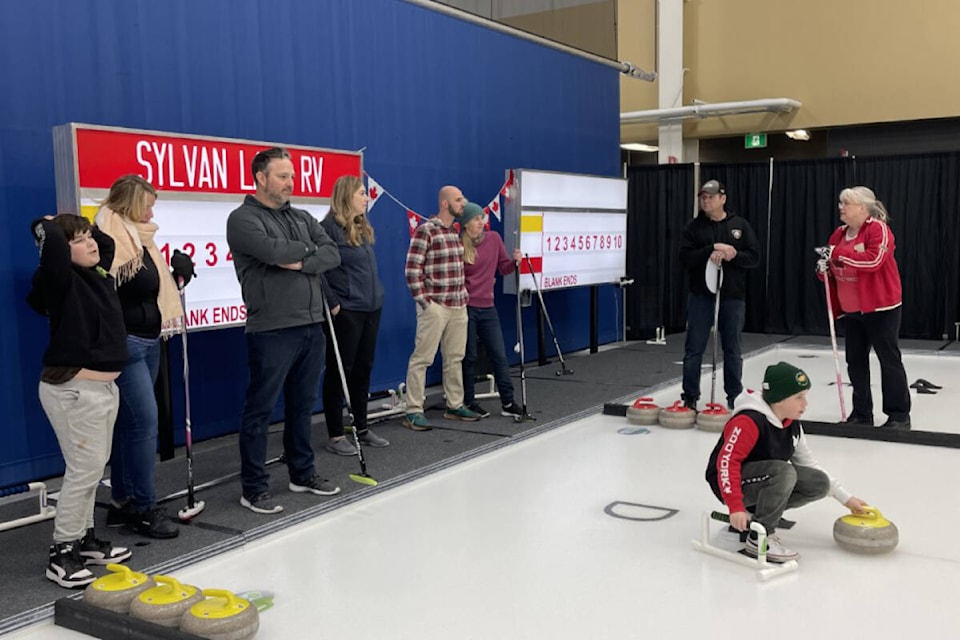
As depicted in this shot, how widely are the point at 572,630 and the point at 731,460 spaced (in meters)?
0.84

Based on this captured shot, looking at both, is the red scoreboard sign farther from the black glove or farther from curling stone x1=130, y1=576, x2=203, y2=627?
curling stone x1=130, y1=576, x2=203, y2=627

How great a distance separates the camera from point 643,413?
5.25 metres

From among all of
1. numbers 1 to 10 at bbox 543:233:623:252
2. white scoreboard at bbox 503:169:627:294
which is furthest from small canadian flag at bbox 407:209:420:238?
numbers 1 to 10 at bbox 543:233:623:252

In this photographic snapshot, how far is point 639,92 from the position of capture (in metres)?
11.9

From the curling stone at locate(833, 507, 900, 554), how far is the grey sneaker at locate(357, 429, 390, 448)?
2379mm

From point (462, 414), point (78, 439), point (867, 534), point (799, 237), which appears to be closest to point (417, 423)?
point (462, 414)

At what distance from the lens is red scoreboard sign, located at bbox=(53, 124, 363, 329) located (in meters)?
3.92

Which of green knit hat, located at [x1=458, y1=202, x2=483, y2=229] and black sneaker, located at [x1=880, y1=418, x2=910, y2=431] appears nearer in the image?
black sneaker, located at [x1=880, y1=418, x2=910, y2=431]

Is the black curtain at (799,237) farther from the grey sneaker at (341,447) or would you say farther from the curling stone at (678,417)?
the grey sneaker at (341,447)

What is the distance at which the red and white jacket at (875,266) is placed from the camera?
15.3 feet

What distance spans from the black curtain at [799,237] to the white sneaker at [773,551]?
22.3 ft

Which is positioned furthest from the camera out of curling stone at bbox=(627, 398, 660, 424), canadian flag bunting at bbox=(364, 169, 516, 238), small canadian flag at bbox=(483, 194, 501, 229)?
small canadian flag at bbox=(483, 194, 501, 229)

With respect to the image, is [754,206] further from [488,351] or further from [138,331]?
[138,331]

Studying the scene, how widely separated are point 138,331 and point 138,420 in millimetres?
325
